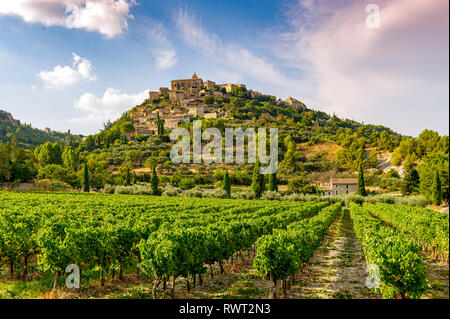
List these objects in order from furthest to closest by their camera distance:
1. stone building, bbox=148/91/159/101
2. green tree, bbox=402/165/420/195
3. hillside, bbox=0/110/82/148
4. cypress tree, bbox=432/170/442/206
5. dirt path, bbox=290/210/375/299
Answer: stone building, bbox=148/91/159/101, hillside, bbox=0/110/82/148, green tree, bbox=402/165/420/195, cypress tree, bbox=432/170/442/206, dirt path, bbox=290/210/375/299

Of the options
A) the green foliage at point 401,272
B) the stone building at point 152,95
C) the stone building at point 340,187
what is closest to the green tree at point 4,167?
the green foliage at point 401,272

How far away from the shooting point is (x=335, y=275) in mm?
11250

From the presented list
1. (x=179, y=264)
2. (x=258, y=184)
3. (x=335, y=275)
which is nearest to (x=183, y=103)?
(x=258, y=184)

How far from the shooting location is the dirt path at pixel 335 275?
9258 mm

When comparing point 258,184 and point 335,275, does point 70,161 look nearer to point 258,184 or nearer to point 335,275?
point 258,184

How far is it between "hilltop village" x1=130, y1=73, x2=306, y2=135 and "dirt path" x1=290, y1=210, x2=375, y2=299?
11022 cm

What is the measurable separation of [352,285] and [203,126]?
100 m

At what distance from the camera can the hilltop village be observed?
127 meters

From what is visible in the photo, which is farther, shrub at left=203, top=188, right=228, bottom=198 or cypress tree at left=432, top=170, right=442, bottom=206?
shrub at left=203, top=188, right=228, bottom=198

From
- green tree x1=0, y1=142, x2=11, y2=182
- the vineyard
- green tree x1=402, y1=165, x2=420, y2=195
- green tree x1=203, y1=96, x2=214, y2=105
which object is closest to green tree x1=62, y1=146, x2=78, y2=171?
green tree x1=0, y1=142, x2=11, y2=182

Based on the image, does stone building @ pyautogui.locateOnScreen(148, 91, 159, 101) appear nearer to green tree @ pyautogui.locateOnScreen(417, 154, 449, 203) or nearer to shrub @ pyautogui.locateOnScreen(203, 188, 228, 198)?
shrub @ pyautogui.locateOnScreen(203, 188, 228, 198)

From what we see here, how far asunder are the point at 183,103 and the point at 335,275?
140 m
